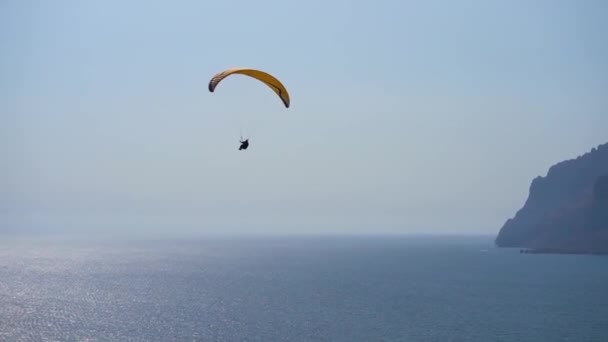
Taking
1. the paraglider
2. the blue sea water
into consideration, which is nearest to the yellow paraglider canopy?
the paraglider

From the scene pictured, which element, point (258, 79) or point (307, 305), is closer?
point (258, 79)

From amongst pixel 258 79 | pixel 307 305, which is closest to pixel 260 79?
pixel 258 79

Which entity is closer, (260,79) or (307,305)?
(260,79)

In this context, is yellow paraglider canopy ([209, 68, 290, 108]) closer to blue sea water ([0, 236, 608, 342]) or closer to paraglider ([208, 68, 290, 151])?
paraglider ([208, 68, 290, 151])

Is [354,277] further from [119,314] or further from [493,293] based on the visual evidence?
[119,314]

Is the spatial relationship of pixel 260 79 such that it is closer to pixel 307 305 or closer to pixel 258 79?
pixel 258 79

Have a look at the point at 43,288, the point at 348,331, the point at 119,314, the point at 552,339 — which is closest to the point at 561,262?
the point at 552,339

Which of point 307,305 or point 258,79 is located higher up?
point 258,79

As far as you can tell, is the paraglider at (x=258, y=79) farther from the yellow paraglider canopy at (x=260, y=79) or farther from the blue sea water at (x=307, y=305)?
the blue sea water at (x=307, y=305)

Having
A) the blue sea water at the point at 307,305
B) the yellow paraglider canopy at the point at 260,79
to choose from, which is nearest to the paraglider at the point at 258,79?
the yellow paraglider canopy at the point at 260,79
